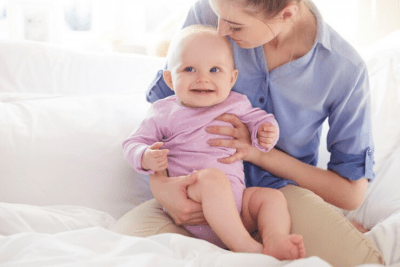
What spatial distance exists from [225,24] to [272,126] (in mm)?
235

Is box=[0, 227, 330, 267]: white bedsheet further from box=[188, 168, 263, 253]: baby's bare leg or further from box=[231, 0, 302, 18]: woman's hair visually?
box=[231, 0, 302, 18]: woman's hair

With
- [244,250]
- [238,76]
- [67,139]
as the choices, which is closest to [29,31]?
[67,139]

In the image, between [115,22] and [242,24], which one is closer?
[242,24]

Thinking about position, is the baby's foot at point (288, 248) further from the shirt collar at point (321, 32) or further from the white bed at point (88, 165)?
the shirt collar at point (321, 32)

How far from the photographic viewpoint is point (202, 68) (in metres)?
0.94

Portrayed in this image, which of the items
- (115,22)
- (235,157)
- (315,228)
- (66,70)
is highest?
(115,22)

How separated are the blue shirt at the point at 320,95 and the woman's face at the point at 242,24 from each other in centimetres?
12

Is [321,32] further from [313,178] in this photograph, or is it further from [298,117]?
[313,178]

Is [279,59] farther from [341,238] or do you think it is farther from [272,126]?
[341,238]

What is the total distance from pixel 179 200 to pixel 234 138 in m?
0.20

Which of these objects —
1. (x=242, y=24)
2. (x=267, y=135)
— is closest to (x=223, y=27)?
(x=242, y=24)

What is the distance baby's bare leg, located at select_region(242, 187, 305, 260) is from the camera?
0.74 m

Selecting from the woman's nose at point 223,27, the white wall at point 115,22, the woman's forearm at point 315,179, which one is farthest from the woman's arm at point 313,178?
the white wall at point 115,22

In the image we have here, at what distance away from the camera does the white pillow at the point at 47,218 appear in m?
0.82
